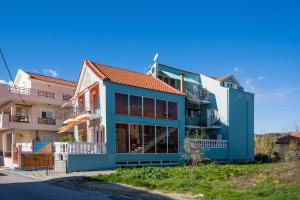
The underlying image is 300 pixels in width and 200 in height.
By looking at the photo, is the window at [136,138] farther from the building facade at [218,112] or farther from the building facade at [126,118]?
the building facade at [218,112]

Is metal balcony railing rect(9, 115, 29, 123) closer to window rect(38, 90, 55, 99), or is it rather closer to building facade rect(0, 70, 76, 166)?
building facade rect(0, 70, 76, 166)

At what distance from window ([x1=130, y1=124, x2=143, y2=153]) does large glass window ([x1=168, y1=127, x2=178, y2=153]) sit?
3.15 meters

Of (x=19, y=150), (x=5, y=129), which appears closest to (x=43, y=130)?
(x=5, y=129)

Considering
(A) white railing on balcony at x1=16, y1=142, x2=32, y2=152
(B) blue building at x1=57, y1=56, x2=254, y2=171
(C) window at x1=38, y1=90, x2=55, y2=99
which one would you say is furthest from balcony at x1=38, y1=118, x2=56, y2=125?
(A) white railing on balcony at x1=16, y1=142, x2=32, y2=152

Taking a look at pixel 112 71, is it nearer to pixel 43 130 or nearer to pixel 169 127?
pixel 169 127

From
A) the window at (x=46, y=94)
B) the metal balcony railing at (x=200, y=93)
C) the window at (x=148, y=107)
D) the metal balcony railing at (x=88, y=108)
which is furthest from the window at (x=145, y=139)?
the window at (x=46, y=94)

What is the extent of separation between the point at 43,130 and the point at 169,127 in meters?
16.0

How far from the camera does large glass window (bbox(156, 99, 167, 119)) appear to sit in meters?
30.2

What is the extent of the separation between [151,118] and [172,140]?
314 centimetres

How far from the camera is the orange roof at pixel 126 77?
92.9 ft

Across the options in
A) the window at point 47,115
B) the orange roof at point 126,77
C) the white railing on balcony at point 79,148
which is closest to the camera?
the white railing on balcony at point 79,148

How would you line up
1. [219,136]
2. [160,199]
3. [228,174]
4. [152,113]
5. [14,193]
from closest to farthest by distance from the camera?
[160,199], [14,193], [228,174], [152,113], [219,136]

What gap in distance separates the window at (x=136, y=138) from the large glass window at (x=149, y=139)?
0.43 m

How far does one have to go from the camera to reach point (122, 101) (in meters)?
27.9
